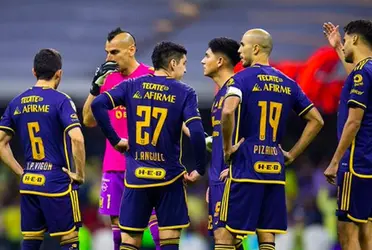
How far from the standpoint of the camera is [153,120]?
10.6 metres

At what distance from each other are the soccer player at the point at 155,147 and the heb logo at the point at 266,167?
606 millimetres

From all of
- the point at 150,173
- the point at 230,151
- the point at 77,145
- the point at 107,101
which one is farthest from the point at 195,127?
the point at 77,145

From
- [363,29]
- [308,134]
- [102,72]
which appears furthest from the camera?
[102,72]

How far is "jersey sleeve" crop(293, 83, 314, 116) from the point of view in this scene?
10583mm

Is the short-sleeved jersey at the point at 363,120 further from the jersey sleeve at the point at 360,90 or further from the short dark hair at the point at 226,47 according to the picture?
the short dark hair at the point at 226,47

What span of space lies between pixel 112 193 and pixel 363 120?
2.91m

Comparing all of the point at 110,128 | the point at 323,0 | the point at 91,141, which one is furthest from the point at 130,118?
the point at 323,0

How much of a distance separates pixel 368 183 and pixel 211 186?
1514 mm

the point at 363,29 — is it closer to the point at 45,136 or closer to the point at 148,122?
the point at 148,122

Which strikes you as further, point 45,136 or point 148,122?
point 45,136

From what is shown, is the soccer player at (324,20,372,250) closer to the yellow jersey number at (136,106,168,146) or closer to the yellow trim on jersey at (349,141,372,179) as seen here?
the yellow trim on jersey at (349,141,372,179)

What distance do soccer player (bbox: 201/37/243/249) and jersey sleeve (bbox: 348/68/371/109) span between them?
1170 millimetres

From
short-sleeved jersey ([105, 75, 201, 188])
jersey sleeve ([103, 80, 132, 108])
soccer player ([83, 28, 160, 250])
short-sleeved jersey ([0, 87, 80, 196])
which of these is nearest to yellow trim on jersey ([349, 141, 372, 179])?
short-sleeved jersey ([105, 75, 201, 188])

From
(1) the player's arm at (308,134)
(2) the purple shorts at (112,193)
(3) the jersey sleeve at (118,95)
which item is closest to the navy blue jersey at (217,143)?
(1) the player's arm at (308,134)
